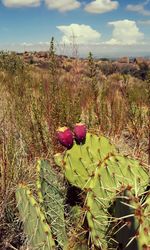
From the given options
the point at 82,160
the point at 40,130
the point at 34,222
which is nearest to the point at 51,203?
the point at 34,222

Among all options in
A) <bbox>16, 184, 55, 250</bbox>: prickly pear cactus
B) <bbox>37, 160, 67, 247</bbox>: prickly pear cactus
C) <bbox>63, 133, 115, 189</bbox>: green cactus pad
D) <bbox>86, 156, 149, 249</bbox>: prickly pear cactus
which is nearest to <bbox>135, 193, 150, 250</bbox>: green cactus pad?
<bbox>86, 156, 149, 249</bbox>: prickly pear cactus

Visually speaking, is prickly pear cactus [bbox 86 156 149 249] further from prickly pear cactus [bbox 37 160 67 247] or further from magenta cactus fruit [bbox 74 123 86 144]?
magenta cactus fruit [bbox 74 123 86 144]

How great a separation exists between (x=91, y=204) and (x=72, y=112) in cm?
207

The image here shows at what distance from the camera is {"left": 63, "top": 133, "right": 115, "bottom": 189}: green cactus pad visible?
2758mm

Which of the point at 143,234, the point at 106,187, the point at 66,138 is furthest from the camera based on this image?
the point at 66,138

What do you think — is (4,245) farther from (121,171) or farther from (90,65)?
(90,65)

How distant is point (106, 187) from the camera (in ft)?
7.05

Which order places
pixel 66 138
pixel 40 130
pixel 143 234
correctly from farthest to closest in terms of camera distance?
pixel 40 130
pixel 66 138
pixel 143 234

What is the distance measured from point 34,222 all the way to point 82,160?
66 centimetres

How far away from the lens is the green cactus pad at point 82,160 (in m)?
2.76

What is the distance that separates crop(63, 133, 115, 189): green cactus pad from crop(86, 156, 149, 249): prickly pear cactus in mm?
526

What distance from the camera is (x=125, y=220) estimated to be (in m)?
1.67

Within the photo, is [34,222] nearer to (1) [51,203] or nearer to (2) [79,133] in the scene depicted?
(1) [51,203]

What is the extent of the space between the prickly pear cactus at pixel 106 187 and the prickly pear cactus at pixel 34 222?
0.30 meters
